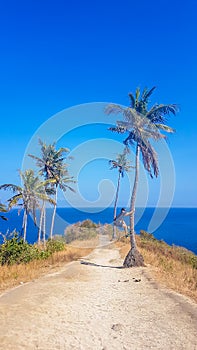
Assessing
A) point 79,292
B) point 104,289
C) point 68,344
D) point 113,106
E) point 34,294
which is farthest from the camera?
point 113,106

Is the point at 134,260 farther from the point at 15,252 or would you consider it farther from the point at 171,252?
the point at 171,252

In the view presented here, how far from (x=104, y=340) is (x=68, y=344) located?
812 mm

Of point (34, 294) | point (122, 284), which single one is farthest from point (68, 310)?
point (122, 284)

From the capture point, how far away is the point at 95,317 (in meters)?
7.97

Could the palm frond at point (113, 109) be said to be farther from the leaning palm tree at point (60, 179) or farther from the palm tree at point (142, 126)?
the leaning palm tree at point (60, 179)

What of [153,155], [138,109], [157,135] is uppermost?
[138,109]

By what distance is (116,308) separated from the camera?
907 cm

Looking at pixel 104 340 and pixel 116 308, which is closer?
pixel 104 340

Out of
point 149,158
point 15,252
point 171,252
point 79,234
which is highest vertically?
point 149,158

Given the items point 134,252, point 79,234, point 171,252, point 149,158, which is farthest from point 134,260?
point 79,234

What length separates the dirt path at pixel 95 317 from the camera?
242 inches

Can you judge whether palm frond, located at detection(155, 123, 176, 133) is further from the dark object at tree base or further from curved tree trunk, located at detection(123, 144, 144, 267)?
the dark object at tree base

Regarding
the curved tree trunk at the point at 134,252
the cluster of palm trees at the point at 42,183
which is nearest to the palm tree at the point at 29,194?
the cluster of palm trees at the point at 42,183

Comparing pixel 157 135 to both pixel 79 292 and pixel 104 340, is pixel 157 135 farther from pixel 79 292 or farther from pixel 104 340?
pixel 104 340
